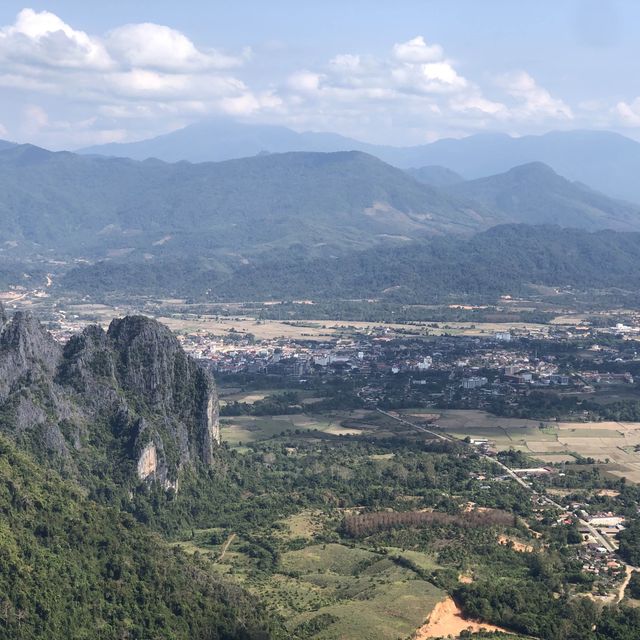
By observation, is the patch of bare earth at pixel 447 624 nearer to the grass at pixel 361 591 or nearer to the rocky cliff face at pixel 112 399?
the grass at pixel 361 591

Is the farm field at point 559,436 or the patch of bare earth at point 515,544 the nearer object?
the patch of bare earth at point 515,544

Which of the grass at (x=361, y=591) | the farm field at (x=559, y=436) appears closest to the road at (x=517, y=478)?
the farm field at (x=559, y=436)

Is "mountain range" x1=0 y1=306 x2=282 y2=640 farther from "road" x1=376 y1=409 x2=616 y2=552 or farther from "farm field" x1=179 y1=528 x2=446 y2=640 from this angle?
"road" x1=376 y1=409 x2=616 y2=552

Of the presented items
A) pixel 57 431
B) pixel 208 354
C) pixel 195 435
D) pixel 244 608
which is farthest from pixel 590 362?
pixel 244 608

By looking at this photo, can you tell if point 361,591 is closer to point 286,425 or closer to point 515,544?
point 515,544

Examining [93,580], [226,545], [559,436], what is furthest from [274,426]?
[93,580]

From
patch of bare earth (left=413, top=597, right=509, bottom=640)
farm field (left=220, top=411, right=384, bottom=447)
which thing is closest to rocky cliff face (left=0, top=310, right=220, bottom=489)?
farm field (left=220, top=411, right=384, bottom=447)
